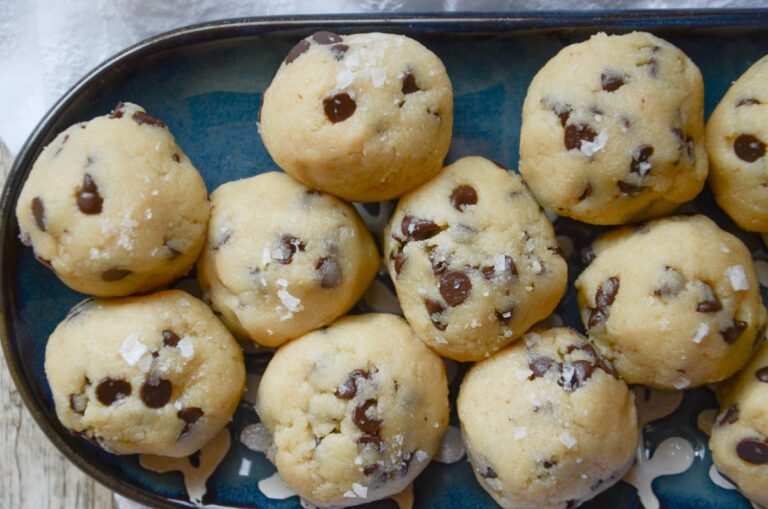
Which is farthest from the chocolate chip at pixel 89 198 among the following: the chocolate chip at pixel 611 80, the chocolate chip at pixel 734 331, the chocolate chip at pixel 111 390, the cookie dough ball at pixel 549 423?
the chocolate chip at pixel 734 331

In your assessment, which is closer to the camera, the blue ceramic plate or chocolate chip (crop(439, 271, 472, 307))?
chocolate chip (crop(439, 271, 472, 307))

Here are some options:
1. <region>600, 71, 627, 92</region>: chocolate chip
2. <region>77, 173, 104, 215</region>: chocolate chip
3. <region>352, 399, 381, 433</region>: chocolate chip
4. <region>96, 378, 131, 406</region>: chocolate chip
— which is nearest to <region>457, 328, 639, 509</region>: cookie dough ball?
<region>352, 399, 381, 433</region>: chocolate chip

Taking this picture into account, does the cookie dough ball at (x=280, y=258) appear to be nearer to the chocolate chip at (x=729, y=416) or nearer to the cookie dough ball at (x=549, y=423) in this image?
the cookie dough ball at (x=549, y=423)

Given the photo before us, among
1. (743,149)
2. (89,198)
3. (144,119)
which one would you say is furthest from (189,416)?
(743,149)

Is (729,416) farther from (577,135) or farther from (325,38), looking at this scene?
(325,38)

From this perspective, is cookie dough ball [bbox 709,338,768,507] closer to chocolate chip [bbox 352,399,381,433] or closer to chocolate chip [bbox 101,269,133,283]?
chocolate chip [bbox 352,399,381,433]
